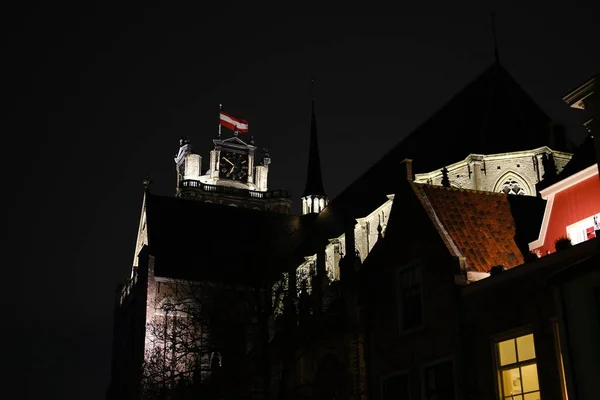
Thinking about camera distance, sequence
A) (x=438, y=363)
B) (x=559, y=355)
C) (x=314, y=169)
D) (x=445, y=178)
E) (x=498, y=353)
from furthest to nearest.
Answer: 1. (x=314, y=169)
2. (x=445, y=178)
3. (x=438, y=363)
4. (x=498, y=353)
5. (x=559, y=355)

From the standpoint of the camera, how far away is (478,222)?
1470 centimetres

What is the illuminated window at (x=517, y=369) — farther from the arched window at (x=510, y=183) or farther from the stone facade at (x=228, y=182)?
the stone facade at (x=228, y=182)

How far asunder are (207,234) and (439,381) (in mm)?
33666

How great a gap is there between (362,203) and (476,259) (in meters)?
24.4

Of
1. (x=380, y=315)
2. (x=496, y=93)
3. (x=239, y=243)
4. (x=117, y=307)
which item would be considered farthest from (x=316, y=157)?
(x=380, y=315)

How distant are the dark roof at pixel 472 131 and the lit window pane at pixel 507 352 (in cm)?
1650

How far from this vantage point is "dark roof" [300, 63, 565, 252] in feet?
102

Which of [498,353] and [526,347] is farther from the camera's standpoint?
[498,353]

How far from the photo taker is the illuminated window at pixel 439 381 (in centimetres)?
1292

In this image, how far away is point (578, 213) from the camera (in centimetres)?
1307

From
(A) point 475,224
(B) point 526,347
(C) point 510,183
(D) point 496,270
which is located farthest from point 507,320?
(C) point 510,183

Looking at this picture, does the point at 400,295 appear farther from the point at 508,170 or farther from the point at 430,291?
the point at 508,170

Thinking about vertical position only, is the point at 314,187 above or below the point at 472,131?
above

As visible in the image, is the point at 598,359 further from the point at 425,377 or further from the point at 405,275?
the point at 405,275
